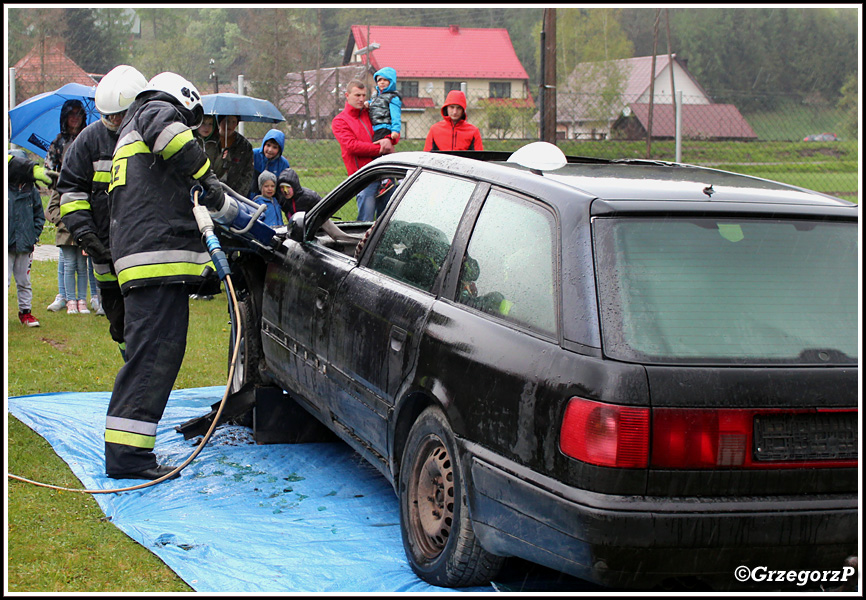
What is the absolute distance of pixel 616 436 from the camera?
2.61 metres

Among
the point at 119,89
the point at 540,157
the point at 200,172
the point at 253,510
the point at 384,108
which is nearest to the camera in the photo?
the point at 540,157

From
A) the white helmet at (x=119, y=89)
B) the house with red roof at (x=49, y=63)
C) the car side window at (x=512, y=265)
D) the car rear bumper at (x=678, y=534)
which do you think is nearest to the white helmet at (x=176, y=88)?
the white helmet at (x=119, y=89)

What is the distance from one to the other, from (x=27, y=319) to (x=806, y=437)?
7799 millimetres

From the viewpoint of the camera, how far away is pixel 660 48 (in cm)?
5584

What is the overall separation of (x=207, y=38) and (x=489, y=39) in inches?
572

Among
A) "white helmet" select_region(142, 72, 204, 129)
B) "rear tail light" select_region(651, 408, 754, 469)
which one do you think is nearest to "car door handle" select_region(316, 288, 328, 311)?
"white helmet" select_region(142, 72, 204, 129)

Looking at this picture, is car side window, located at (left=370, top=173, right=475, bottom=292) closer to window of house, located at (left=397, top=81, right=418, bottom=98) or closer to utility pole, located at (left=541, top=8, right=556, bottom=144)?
utility pole, located at (left=541, top=8, right=556, bottom=144)

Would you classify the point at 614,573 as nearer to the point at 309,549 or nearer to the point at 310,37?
the point at 309,549

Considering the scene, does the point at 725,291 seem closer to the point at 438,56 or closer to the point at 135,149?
the point at 135,149

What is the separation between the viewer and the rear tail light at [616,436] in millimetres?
2605

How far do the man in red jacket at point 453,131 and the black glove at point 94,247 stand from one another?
185 inches

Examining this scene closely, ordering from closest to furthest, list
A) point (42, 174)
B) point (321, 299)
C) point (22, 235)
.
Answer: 1. point (321, 299)
2. point (42, 174)
3. point (22, 235)

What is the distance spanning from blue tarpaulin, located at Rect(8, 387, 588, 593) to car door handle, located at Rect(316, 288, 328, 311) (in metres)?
0.96

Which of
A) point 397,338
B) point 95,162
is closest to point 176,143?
point 95,162
